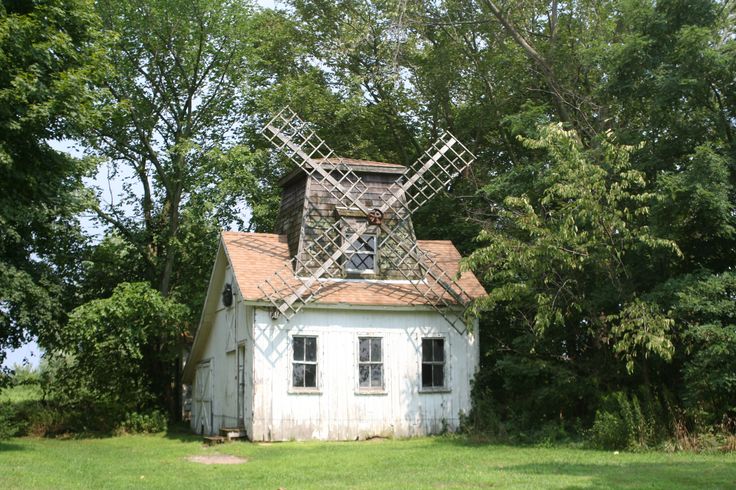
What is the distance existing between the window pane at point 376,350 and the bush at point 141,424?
27.0 feet

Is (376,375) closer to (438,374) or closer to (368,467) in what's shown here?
(438,374)

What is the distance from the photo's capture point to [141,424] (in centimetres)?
2531

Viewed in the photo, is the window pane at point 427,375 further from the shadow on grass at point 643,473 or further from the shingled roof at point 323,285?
the shadow on grass at point 643,473

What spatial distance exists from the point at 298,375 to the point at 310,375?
32cm

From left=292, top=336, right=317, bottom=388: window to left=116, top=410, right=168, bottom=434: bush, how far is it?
7.18 m

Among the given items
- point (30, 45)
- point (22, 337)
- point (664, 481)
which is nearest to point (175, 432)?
point (22, 337)

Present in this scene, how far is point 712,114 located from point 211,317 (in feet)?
47.3

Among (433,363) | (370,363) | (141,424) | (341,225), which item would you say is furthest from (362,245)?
(141,424)

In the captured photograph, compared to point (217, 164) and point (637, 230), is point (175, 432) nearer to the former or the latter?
point (217, 164)

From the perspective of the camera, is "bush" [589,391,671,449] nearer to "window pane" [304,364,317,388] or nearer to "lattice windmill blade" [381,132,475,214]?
"window pane" [304,364,317,388]

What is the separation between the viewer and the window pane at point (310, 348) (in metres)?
20.7

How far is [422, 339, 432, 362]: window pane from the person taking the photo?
71.6 feet

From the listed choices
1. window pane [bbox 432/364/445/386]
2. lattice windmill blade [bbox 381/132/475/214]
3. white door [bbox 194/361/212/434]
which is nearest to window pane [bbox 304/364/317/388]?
window pane [bbox 432/364/445/386]

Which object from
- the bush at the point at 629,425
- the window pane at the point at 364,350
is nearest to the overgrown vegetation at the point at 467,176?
the bush at the point at 629,425
